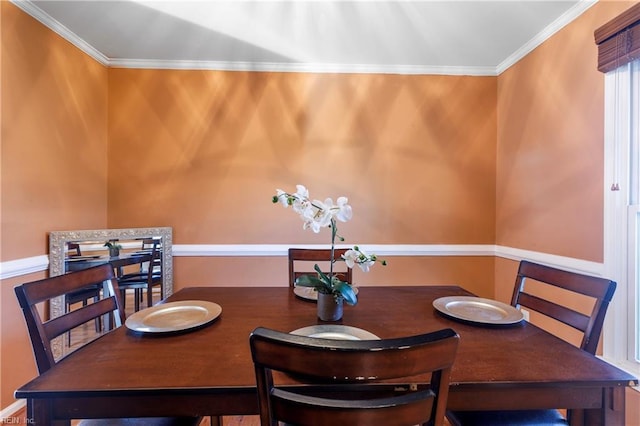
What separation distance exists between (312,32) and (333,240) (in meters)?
1.71

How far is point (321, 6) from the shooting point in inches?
71.8

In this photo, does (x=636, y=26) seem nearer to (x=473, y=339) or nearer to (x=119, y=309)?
(x=473, y=339)

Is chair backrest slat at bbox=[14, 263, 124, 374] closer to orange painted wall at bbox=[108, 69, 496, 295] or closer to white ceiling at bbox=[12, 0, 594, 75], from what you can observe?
orange painted wall at bbox=[108, 69, 496, 295]

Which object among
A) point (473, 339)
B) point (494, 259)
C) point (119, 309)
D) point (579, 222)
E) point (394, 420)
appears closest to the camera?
point (394, 420)

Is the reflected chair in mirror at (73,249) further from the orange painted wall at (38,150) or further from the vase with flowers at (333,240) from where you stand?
the vase with flowers at (333,240)

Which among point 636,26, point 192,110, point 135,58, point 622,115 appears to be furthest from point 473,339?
point 135,58

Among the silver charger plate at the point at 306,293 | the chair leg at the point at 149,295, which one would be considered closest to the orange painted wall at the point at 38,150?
the chair leg at the point at 149,295

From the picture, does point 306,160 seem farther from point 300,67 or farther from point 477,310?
point 477,310

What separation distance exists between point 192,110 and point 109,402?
2336mm

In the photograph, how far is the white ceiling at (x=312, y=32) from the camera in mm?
1842

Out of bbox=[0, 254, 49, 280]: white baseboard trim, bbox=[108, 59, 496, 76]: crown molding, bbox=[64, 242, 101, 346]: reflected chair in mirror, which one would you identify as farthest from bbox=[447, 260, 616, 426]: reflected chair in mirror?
bbox=[0, 254, 49, 280]: white baseboard trim

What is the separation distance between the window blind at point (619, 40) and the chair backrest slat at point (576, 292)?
1187 millimetres

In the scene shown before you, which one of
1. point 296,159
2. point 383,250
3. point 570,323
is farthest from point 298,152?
point 570,323

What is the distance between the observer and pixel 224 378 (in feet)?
2.49
